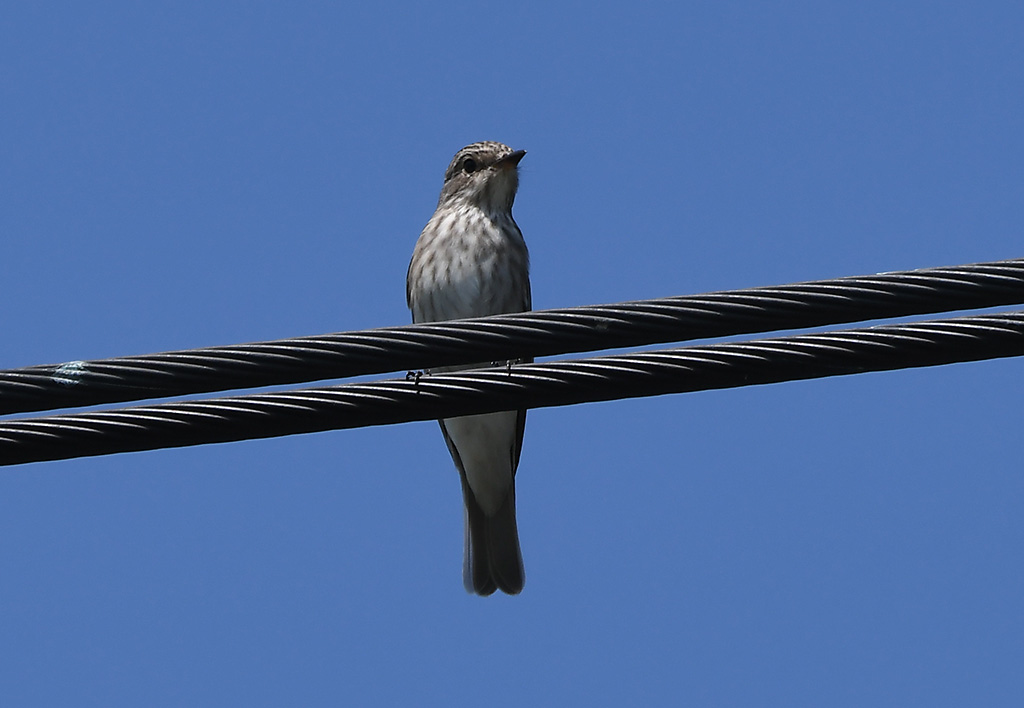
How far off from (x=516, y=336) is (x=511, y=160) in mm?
5558

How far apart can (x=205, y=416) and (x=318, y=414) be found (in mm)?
403

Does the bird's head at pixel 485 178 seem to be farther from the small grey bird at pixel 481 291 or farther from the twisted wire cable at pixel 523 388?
the twisted wire cable at pixel 523 388

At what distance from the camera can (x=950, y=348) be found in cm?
491

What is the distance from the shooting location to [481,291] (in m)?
9.63

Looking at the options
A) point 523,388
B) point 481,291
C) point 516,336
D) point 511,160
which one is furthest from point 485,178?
point 516,336

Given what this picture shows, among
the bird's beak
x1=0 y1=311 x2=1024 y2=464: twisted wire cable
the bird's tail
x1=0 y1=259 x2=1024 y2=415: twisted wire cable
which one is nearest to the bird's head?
the bird's beak

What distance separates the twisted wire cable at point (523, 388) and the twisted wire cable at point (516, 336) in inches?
3.8

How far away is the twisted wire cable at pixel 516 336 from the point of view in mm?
4875

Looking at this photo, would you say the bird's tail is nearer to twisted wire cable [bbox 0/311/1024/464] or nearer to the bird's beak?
the bird's beak

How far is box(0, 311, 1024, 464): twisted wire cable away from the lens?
4961 millimetres

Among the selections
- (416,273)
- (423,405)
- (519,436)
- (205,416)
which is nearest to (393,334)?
(423,405)

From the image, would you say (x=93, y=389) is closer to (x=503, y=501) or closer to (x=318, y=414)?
(x=318, y=414)

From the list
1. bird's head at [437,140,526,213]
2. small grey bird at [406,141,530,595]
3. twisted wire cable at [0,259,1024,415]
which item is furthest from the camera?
bird's head at [437,140,526,213]

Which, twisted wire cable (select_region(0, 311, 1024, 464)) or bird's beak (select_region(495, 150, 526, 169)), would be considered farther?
bird's beak (select_region(495, 150, 526, 169))
